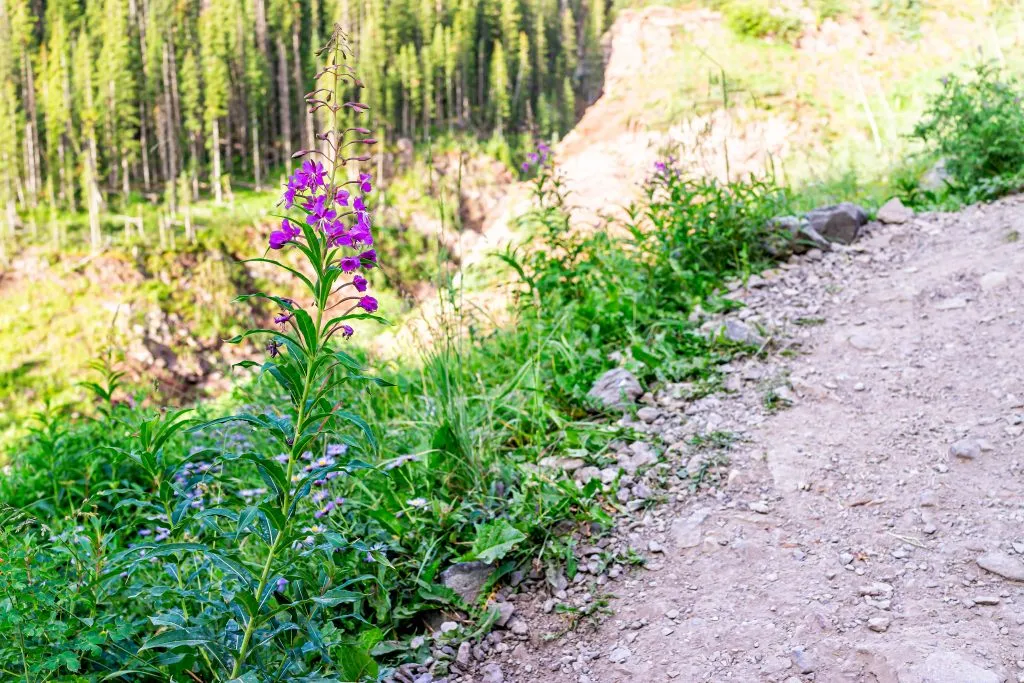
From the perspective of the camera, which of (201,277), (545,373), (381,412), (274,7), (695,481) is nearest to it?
(695,481)

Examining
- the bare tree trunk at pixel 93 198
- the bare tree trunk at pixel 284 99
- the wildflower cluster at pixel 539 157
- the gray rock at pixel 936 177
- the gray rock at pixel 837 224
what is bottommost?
the bare tree trunk at pixel 93 198

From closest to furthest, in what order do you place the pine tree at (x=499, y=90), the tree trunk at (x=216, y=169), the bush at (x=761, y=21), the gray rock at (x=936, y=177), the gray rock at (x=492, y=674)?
1. the gray rock at (x=492, y=674)
2. the gray rock at (x=936, y=177)
3. the bush at (x=761, y=21)
4. the tree trunk at (x=216, y=169)
5. the pine tree at (x=499, y=90)

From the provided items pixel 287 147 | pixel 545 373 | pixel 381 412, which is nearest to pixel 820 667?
pixel 545 373

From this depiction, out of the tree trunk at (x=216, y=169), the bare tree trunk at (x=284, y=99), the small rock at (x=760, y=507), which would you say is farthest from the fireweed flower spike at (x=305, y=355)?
the bare tree trunk at (x=284, y=99)

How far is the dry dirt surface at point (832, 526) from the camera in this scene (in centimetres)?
192

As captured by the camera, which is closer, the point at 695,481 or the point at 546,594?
the point at 546,594

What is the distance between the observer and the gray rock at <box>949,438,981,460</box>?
258cm

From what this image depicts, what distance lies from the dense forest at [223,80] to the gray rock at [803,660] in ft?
68.0

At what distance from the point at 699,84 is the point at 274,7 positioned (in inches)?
911

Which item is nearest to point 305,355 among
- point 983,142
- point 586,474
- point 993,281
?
point 586,474

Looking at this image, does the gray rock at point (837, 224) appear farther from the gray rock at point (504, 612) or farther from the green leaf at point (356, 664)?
the green leaf at point (356, 664)

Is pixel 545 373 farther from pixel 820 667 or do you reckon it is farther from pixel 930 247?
pixel 930 247

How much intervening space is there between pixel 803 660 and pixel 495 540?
1.02 meters

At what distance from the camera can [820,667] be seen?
72.4 inches
